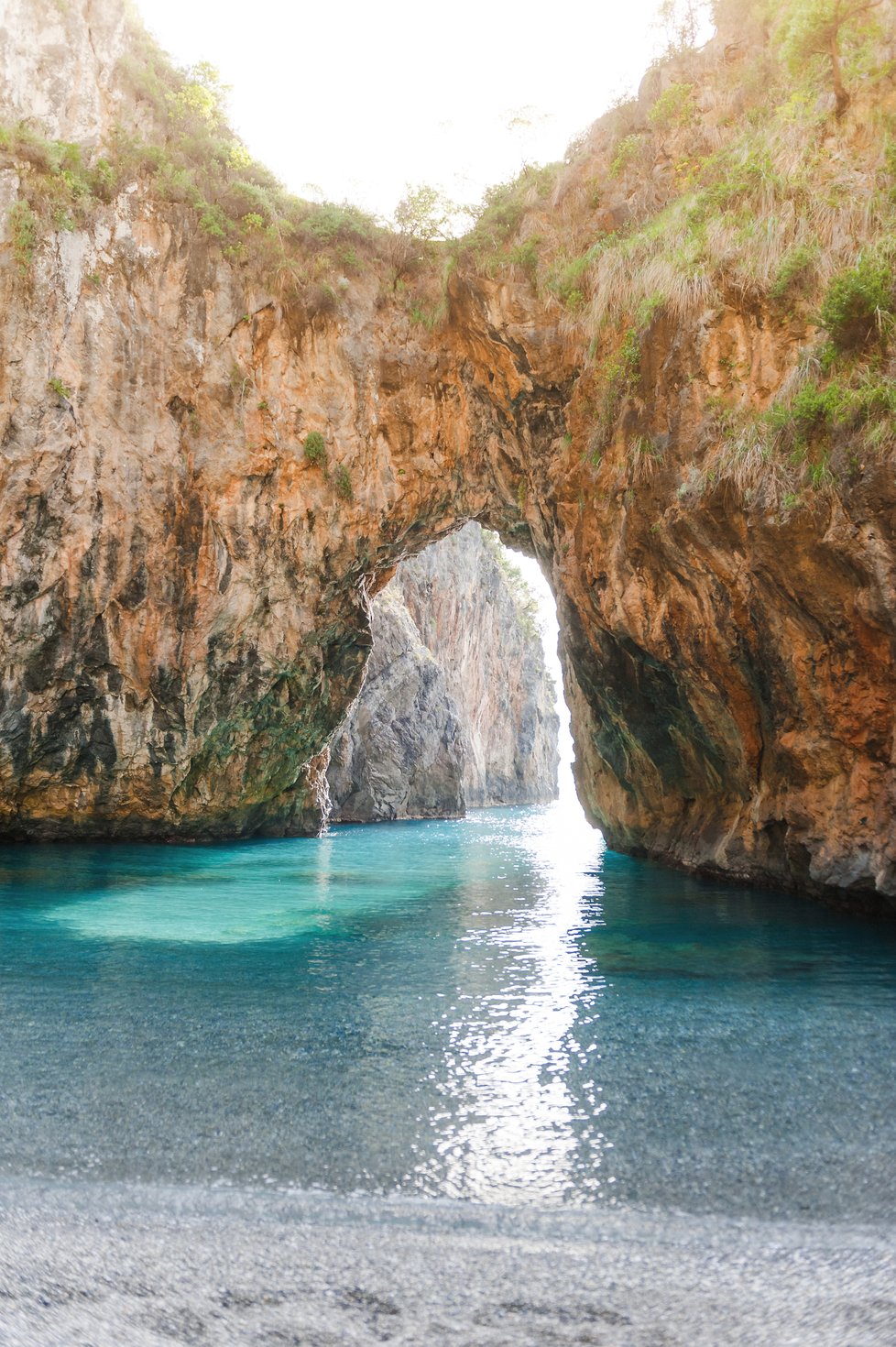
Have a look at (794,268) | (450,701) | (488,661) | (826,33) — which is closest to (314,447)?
(794,268)

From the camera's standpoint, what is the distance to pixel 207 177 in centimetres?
1692

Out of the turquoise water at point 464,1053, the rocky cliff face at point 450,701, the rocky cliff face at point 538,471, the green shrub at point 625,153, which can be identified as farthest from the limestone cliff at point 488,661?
the turquoise water at point 464,1053

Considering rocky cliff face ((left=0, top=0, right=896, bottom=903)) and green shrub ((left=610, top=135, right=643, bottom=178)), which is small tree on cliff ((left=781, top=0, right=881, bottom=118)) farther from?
green shrub ((left=610, top=135, right=643, bottom=178))

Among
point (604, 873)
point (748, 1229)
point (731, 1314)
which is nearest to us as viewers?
point (731, 1314)

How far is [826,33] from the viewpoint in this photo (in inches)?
402

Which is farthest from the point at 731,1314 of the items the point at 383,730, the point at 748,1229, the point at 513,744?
the point at 513,744

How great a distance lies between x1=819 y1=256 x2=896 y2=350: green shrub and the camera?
879 cm

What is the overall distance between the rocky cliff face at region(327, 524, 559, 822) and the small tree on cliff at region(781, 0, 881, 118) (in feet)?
76.4

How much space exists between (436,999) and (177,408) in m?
14.6

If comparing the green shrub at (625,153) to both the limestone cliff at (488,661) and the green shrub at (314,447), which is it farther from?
the limestone cliff at (488,661)

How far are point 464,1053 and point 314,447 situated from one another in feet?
47.9

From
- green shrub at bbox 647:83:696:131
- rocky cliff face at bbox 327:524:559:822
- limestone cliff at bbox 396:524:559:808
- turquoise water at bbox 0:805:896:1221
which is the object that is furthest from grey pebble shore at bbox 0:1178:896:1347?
limestone cliff at bbox 396:524:559:808

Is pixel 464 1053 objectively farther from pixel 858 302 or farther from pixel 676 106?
pixel 676 106

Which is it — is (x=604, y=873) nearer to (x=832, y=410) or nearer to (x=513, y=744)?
(x=832, y=410)
